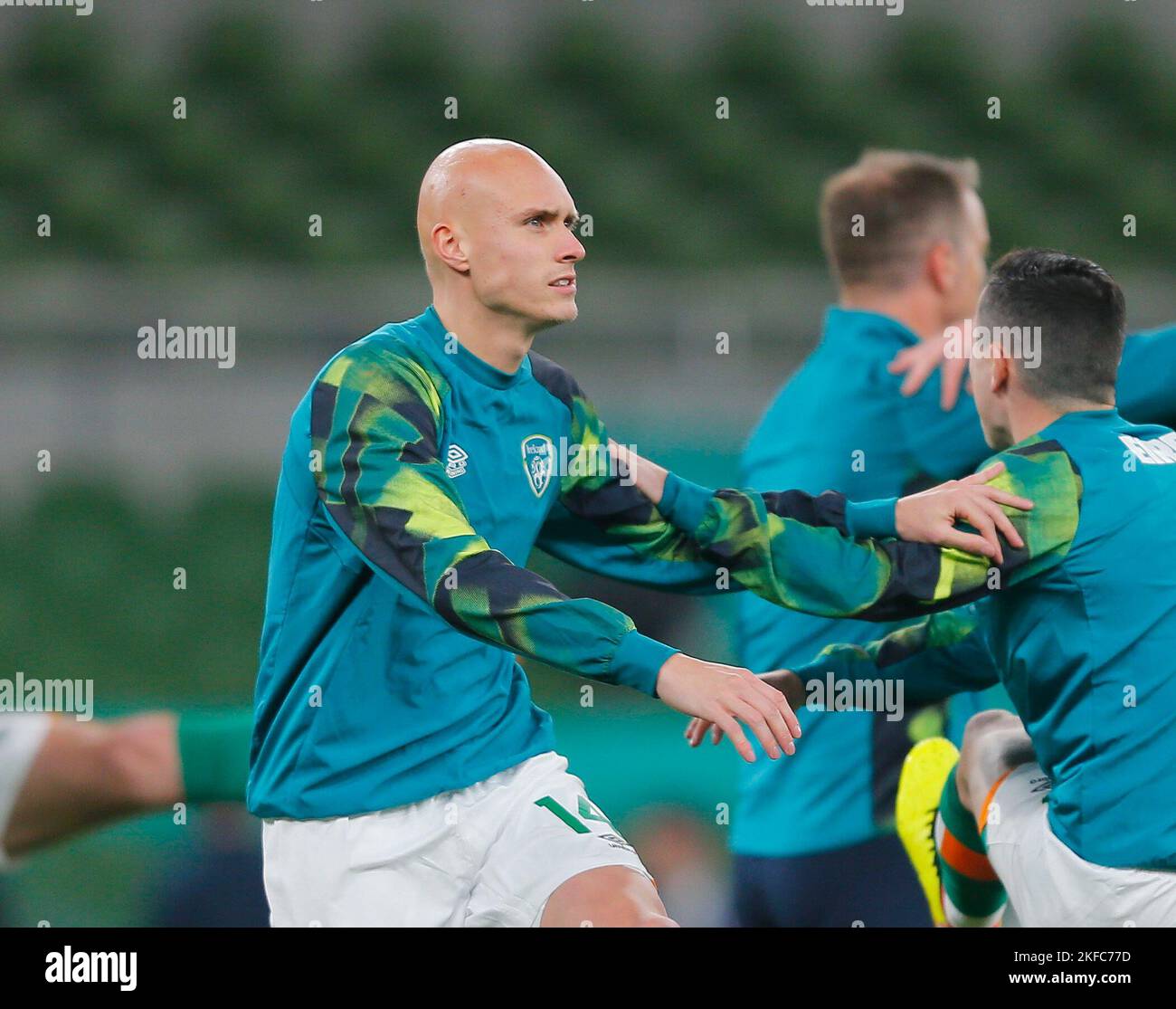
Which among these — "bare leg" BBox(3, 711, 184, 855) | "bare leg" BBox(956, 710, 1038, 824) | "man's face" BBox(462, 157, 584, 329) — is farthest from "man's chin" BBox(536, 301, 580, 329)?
"bare leg" BBox(3, 711, 184, 855)

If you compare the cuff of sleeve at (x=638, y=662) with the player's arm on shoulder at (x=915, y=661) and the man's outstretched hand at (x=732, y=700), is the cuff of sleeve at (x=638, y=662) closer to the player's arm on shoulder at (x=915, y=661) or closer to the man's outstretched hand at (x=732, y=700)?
the man's outstretched hand at (x=732, y=700)

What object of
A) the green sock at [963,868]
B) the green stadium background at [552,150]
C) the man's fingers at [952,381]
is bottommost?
the green sock at [963,868]

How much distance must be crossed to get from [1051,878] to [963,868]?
22.5 inches

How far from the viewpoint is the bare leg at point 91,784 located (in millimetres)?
3396

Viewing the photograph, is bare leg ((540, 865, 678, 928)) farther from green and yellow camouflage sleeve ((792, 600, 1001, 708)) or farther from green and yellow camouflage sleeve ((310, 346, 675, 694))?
green and yellow camouflage sleeve ((792, 600, 1001, 708))

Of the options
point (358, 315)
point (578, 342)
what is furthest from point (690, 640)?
point (358, 315)

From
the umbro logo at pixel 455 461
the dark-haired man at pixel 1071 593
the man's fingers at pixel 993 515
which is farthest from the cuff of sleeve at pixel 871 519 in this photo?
the umbro logo at pixel 455 461

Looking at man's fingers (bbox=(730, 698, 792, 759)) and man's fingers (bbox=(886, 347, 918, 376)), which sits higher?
man's fingers (bbox=(886, 347, 918, 376))

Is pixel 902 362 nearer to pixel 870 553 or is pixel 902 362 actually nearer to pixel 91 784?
pixel 870 553

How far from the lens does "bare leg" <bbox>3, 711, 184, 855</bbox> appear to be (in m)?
3.40

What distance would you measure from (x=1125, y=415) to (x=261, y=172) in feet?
24.8

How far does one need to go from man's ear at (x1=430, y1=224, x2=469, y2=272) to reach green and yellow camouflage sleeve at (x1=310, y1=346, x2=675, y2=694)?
0.21 m

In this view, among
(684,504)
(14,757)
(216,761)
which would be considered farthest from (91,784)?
(684,504)

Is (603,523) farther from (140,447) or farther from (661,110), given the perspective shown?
(661,110)
